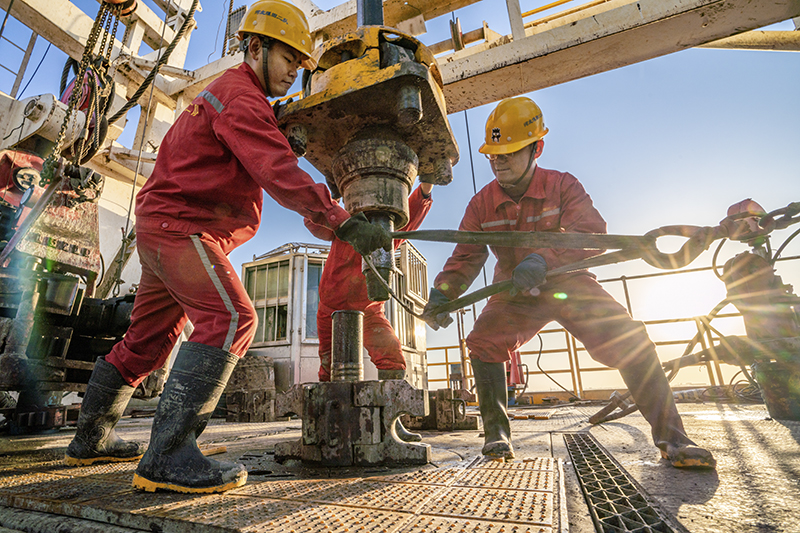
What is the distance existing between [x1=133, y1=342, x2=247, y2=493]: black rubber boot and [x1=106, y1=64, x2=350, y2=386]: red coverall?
0.23ft

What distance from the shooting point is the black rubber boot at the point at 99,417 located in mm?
1663

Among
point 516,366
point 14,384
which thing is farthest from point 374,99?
point 516,366

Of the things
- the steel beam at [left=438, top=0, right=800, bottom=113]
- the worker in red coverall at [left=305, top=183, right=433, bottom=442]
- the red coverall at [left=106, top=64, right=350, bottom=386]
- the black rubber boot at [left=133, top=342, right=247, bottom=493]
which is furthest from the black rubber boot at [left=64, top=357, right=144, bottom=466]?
the steel beam at [left=438, top=0, right=800, bottom=113]

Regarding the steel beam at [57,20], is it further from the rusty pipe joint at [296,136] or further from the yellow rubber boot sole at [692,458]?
the yellow rubber boot sole at [692,458]

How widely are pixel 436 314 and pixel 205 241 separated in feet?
3.64

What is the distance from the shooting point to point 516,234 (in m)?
1.54

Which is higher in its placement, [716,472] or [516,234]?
[516,234]

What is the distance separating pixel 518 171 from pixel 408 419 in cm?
196

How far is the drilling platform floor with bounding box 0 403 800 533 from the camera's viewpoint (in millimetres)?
829

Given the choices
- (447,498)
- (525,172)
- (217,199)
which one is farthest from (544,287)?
(217,199)

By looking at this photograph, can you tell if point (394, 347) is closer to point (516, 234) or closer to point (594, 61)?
point (516, 234)

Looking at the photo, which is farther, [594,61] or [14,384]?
[594,61]

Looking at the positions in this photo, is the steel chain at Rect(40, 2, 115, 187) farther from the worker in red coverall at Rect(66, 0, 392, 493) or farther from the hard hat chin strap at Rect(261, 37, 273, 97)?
the hard hat chin strap at Rect(261, 37, 273, 97)

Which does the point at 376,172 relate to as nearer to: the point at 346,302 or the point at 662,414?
the point at 346,302
